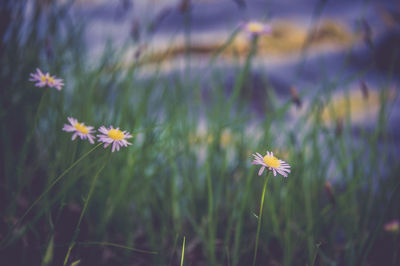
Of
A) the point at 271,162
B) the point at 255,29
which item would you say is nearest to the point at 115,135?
the point at 271,162

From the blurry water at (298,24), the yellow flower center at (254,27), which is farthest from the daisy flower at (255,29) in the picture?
the blurry water at (298,24)

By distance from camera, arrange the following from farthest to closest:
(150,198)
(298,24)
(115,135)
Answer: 1. (298,24)
2. (150,198)
3. (115,135)

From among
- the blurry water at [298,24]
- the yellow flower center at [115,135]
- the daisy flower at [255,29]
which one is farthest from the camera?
the blurry water at [298,24]

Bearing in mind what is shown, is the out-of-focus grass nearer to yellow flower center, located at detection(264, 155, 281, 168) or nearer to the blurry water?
yellow flower center, located at detection(264, 155, 281, 168)

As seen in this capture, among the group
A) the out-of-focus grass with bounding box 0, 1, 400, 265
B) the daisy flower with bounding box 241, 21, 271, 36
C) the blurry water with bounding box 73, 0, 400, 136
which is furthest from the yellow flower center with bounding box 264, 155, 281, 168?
the blurry water with bounding box 73, 0, 400, 136

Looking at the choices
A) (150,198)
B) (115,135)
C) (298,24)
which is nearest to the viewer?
(115,135)

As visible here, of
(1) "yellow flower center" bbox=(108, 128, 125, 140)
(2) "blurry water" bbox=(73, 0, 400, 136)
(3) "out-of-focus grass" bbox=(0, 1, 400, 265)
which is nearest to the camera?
(1) "yellow flower center" bbox=(108, 128, 125, 140)

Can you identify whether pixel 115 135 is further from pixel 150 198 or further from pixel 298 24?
pixel 298 24

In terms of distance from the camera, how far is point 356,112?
1967 millimetres

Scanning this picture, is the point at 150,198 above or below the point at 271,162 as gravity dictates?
below

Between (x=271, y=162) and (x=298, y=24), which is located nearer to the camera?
(x=271, y=162)

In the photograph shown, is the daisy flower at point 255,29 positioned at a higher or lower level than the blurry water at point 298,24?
lower

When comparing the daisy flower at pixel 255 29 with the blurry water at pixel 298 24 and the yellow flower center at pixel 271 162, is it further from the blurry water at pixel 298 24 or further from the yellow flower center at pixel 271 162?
the blurry water at pixel 298 24

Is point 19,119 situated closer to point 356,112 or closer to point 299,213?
point 299,213
